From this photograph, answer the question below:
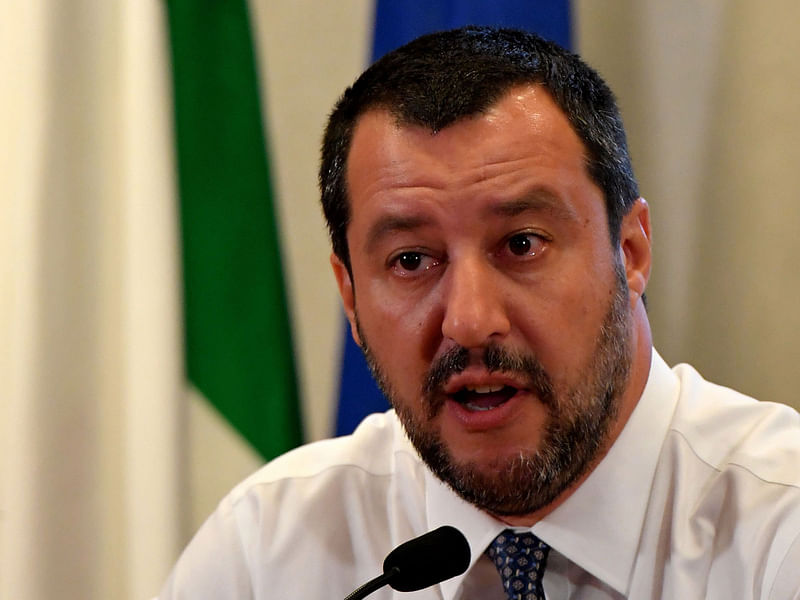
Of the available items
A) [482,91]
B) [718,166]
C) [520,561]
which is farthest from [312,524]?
[718,166]

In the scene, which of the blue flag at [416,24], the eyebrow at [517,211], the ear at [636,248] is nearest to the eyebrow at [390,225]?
the eyebrow at [517,211]

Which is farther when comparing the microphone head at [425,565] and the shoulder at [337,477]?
the shoulder at [337,477]

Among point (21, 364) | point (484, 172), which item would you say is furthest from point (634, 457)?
point (21, 364)

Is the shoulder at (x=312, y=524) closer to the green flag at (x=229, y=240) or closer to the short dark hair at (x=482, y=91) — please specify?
the short dark hair at (x=482, y=91)

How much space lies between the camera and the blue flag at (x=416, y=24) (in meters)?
2.08

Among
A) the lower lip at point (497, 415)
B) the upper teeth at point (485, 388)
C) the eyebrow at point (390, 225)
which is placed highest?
the eyebrow at point (390, 225)

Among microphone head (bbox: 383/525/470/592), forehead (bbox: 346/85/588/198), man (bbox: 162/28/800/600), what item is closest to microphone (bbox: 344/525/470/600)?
microphone head (bbox: 383/525/470/592)

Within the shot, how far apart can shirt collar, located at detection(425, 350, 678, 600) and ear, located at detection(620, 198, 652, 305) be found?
0.14m

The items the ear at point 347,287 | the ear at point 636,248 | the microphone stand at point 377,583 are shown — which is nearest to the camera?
the microphone stand at point 377,583

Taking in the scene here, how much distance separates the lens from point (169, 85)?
85.0 inches

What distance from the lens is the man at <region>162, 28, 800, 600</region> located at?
1244 mm

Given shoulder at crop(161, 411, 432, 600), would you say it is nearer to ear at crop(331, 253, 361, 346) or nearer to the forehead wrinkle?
ear at crop(331, 253, 361, 346)

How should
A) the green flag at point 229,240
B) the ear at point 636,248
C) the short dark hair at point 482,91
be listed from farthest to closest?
the green flag at point 229,240 → the ear at point 636,248 → the short dark hair at point 482,91

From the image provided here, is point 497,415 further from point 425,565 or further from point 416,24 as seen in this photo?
point 416,24
